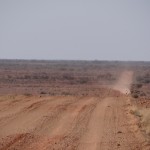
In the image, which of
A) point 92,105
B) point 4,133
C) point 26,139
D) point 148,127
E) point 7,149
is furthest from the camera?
point 92,105

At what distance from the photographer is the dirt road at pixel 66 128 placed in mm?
13982

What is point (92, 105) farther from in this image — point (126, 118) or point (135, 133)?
point (135, 133)

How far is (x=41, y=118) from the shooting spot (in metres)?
20.1

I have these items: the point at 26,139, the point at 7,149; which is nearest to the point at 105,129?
the point at 26,139

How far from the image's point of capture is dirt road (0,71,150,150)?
45.9 ft

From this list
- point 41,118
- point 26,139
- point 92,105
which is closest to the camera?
point 26,139

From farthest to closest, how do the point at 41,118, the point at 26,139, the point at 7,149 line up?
1. the point at 41,118
2. the point at 26,139
3. the point at 7,149

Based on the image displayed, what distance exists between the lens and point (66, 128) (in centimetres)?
1734

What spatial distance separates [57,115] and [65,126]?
11.5ft

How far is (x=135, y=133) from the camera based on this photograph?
16.4m

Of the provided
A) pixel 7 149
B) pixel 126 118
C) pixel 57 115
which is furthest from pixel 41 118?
pixel 7 149

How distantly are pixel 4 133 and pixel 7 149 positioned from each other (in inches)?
108

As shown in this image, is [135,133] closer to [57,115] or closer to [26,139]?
[26,139]

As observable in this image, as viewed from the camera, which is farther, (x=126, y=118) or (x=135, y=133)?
(x=126, y=118)
